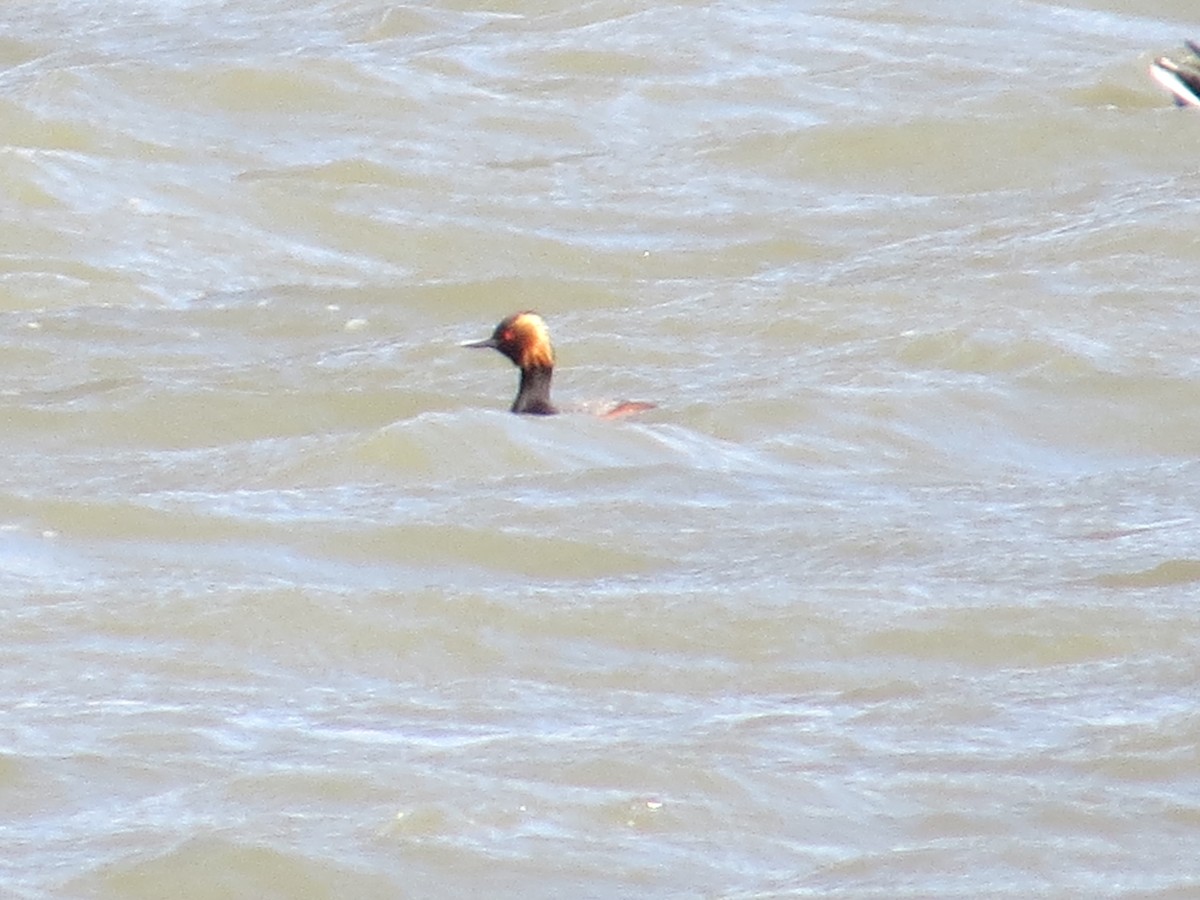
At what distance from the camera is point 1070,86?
16.8 metres

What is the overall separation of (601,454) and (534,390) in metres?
0.95

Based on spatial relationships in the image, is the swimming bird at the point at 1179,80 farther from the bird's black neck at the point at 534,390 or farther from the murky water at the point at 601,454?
the bird's black neck at the point at 534,390

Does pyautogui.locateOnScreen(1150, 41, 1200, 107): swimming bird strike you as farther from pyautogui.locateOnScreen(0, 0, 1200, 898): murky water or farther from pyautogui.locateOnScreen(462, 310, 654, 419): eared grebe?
pyautogui.locateOnScreen(462, 310, 654, 419): eared grebe

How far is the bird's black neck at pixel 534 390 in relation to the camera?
11.1 meters

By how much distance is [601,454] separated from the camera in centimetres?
1033

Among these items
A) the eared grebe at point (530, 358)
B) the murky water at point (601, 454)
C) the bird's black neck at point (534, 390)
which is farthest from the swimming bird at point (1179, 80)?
the bird's black neck at point (534, 390)

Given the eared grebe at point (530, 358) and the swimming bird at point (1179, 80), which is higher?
the swimming bird at point (1179, 80)

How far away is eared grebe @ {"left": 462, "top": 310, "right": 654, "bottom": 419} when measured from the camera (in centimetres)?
1109

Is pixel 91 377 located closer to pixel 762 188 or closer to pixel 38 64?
pixel 762 188

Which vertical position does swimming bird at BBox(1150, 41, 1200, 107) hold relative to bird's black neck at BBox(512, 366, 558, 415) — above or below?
above

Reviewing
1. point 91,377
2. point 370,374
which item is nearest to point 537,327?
point 370,374

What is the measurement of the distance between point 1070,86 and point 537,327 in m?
6.07

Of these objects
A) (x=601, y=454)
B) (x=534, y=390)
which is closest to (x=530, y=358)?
(x=534, y=390)

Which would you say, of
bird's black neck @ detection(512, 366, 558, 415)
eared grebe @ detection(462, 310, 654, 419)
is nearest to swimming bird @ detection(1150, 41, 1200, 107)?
eared grebe @ detection(462, 310, 654, 419)
